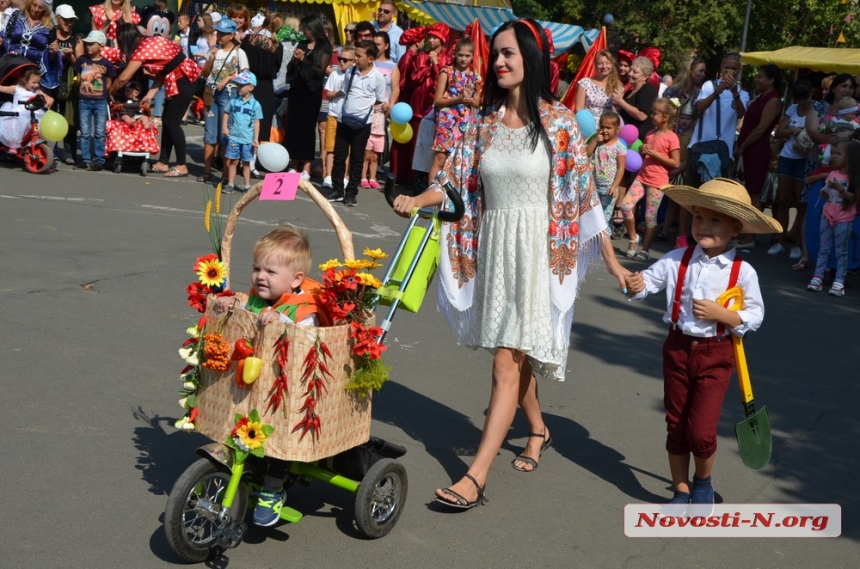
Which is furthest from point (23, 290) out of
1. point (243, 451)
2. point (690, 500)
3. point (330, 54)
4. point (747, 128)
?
point (747, 128)

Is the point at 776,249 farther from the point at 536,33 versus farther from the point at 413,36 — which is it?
the point at 536,33

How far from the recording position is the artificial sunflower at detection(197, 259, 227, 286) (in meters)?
4.10

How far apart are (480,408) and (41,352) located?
264cm

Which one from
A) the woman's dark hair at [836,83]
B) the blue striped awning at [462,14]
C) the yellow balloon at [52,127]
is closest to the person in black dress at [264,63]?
the yellow balloon at [52,127]

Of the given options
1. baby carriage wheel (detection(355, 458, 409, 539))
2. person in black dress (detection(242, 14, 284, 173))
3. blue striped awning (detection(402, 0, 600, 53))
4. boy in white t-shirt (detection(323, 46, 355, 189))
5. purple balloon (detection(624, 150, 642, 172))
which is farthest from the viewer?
blue striped awning (detection(402, 0, 600, 53))

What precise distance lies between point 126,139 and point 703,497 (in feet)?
32.7

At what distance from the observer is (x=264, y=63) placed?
531 inches

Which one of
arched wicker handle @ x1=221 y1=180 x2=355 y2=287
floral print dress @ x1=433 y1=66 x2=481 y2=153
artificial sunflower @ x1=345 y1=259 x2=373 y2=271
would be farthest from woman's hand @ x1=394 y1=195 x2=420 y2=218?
floral print dress @ x1=433 y1=66 x2=481 y2=153

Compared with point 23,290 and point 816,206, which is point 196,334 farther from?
point 816,206

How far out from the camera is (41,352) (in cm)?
603

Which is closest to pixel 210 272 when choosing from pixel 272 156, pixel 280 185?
pixel 280 185

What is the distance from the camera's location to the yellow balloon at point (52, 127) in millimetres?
12031

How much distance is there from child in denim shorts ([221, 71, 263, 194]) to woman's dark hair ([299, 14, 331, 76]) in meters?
1.07

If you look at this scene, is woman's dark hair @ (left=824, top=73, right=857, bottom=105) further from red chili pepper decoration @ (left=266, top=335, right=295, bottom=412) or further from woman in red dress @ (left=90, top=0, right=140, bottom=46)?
red chili pepper decoration @ (left=266, top=335, right=295, bottom=412)
